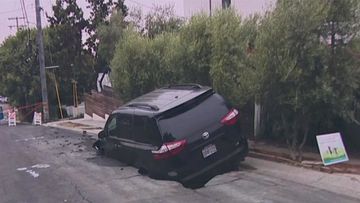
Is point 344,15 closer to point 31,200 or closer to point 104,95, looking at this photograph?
point 31,200

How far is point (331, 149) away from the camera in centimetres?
1034

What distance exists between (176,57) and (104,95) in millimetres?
15843

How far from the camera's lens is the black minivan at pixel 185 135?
30.2 feet

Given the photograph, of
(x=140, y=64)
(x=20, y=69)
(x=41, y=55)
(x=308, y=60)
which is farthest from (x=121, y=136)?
(x=20, y=69)

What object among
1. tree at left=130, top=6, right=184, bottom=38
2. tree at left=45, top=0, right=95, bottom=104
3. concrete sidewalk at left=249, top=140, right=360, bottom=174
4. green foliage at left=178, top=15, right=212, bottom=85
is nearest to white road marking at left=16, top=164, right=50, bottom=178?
green foliage at left=178, top=15, right=212, bottom=85

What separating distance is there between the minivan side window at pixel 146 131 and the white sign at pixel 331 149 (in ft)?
10.6

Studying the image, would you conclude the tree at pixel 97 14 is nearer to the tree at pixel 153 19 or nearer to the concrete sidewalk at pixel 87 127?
the tree at pixel 153 19

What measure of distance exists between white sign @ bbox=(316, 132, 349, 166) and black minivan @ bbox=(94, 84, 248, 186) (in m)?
1.49

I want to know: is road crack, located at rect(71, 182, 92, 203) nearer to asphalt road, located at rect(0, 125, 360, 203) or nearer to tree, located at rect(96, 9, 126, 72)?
asphalt road, located at rect(0, 125, 360, 203)

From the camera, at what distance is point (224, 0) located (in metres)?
20.6

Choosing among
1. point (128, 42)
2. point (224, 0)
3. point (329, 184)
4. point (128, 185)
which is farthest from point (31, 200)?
point (224, 0)

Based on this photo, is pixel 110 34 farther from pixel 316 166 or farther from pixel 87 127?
pixel 316 166

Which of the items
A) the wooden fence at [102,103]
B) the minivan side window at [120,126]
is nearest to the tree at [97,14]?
the wooden fence at [102,103]

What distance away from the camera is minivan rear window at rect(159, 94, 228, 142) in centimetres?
925
